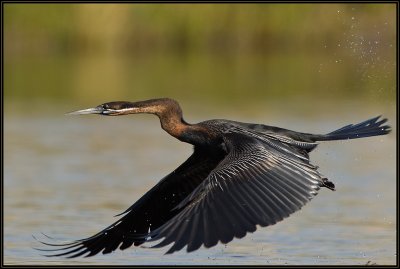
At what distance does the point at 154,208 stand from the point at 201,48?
24.4 meters

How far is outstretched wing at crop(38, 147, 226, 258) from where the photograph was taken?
8.70 meters

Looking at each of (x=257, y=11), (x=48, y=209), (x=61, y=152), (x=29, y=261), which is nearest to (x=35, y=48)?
(x=257, y=11)

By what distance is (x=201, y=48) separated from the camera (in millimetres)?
32906

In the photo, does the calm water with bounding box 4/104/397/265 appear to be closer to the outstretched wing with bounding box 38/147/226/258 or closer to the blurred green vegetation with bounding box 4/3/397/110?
the outstretched wing with bounding box 38/147/226/258

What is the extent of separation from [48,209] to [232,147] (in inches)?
147

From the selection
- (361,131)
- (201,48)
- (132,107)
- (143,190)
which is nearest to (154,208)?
(132,107)

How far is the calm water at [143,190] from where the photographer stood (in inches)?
360

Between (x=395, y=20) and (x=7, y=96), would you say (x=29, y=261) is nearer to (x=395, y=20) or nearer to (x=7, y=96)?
(x=7, y=96)

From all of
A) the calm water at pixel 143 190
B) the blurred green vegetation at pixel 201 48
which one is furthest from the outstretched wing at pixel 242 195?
the blurred green vegetation at pixel 201 48

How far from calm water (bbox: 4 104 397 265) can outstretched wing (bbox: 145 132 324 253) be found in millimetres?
1149

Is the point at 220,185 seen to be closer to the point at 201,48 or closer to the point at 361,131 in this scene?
the point at 361,131

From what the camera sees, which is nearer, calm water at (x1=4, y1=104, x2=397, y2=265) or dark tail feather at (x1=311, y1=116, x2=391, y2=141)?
dark tail feather at (x1=311, y1=116, x2=391, y2=141)

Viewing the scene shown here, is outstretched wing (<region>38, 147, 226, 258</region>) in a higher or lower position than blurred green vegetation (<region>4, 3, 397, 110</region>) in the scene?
higher

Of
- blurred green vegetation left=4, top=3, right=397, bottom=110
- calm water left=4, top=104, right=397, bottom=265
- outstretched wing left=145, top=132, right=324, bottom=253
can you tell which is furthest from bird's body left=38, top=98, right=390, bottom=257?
blurred green vegetation left=4, top=3, right=397, bottom=110
